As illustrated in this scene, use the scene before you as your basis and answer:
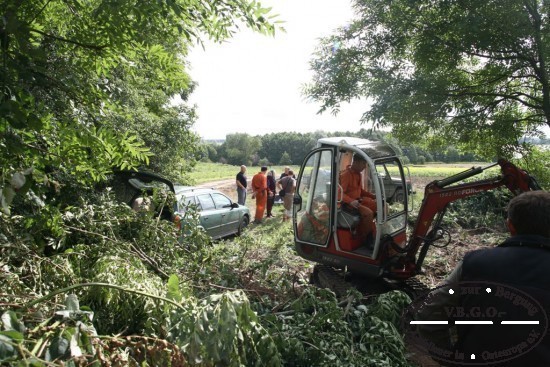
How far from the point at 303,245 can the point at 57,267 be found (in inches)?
177

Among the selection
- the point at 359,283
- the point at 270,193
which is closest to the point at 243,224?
the point at 270,193

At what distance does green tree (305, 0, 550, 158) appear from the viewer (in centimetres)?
639

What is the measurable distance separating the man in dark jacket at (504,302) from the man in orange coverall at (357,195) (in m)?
4.15

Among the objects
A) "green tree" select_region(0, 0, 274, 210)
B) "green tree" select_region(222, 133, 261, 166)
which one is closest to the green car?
"green tree" select_region(0, 0, 274, 210)

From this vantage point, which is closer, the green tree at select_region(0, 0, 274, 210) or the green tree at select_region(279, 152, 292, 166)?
the green tree at select_region(0, 0, 274, 210)

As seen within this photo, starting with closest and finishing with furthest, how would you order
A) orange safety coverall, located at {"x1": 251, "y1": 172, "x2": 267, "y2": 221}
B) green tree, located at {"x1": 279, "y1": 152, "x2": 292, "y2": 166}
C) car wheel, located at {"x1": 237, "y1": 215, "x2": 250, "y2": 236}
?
car wheel, located at {"x1": 237, "y1": 215, "x2": 250, "y2": 236} → orange safety coverall, located at {"x1": 251, "y1": 172, "x2": 267, "y2": 221} → green tree, located at {"x1": 279, "y1": 152, "x2": 292, "y2": 166}

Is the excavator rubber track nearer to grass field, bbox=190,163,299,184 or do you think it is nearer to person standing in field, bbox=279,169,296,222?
person standing in field, bbox=279,169,296,222

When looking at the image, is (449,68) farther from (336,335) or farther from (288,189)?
(288,189)

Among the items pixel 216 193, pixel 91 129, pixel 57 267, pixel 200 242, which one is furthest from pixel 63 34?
pixel 216 193

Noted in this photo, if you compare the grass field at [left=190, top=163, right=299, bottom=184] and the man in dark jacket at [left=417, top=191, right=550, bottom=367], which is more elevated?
the man in dark jacket at [left=417, top=191, right=550, bottom=367]

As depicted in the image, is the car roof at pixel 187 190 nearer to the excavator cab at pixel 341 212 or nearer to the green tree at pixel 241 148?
the excavator cab at pixel 341 212

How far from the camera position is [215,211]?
10.0m

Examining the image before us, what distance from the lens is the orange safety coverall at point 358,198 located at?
20.8 feet

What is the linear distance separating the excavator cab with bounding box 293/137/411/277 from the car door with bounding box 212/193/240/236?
12.5 feet
